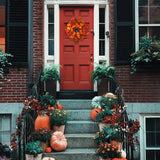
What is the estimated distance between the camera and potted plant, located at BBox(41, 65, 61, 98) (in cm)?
595

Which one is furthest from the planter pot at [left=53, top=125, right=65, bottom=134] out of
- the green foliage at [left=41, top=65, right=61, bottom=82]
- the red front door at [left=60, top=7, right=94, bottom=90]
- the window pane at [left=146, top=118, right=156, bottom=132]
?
the window pane at [left=146, top=118, right=156, bottom=132]

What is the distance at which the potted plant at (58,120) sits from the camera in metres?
5.08

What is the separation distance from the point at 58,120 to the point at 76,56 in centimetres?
223

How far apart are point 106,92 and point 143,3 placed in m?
2.51

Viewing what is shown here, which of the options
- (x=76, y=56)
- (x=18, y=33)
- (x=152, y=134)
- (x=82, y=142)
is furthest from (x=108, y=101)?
(x=18, y=33)

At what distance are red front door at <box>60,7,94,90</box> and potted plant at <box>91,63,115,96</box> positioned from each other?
596 mm

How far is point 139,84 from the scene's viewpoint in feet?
20.2

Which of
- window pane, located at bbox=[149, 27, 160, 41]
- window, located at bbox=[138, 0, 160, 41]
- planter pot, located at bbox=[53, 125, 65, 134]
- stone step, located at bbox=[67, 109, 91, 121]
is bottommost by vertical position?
planter pot, located at bbox=[53, 125, 65, 134]

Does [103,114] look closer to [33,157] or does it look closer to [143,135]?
[143,135]

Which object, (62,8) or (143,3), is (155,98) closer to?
(143,3)

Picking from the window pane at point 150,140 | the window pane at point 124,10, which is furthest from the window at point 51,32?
the window pane at point 150,140

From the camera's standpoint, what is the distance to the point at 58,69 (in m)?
6.49

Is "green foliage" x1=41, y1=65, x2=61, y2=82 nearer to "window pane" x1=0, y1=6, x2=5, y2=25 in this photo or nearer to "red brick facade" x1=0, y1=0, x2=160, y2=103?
"red brick facade" x1=0, y1=0, x2=160, y2=103

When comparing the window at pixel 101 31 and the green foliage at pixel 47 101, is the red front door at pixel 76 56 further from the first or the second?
the green foliage at pixel 47 101
